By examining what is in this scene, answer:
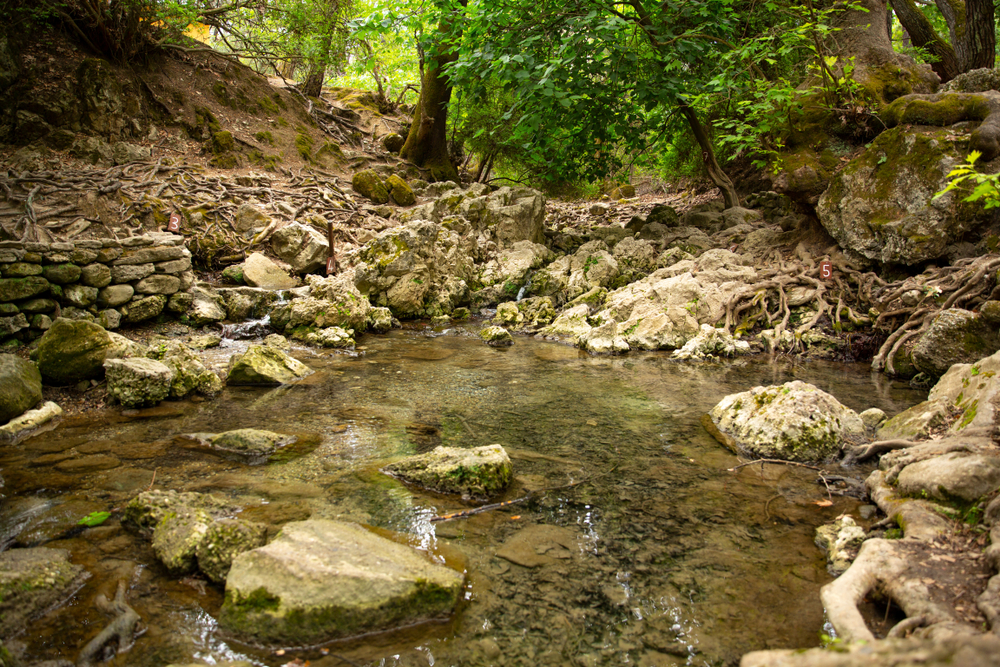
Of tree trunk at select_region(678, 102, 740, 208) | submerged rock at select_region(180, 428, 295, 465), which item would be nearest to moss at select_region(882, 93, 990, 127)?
tree trunk at select_region(678, 102, 740, 208)

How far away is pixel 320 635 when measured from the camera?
2.35 metres

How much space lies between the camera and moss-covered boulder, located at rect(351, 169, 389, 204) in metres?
15.9

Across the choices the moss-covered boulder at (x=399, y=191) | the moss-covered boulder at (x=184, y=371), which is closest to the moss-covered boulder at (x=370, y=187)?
the moss-covered boulder at (x=399, y=191)

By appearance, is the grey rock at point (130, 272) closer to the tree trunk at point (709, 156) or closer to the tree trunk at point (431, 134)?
the tree trunk at point (709, 156)

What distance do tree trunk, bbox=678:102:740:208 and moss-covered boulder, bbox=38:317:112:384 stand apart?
12001 mm

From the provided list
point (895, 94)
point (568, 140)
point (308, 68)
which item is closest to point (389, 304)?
point (568, 140)

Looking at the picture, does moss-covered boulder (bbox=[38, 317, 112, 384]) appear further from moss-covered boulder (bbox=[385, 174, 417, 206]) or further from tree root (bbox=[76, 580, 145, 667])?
moss-covered boulder (bbox=[385, 174, 417, 206])

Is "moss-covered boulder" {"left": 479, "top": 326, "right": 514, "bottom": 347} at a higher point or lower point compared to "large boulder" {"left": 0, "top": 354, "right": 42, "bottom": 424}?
lower

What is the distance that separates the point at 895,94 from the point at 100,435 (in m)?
13.3

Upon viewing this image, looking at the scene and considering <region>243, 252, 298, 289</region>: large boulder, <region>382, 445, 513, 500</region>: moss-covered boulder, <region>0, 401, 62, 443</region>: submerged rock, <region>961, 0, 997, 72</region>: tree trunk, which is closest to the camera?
<region>382, 445, 513, 500</region>: moss-covered boulder

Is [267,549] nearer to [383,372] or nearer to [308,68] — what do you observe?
[383,372]

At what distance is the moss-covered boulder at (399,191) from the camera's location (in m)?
16.2

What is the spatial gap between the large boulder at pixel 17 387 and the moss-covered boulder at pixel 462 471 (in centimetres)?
351

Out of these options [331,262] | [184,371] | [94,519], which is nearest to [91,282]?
[184,371]
